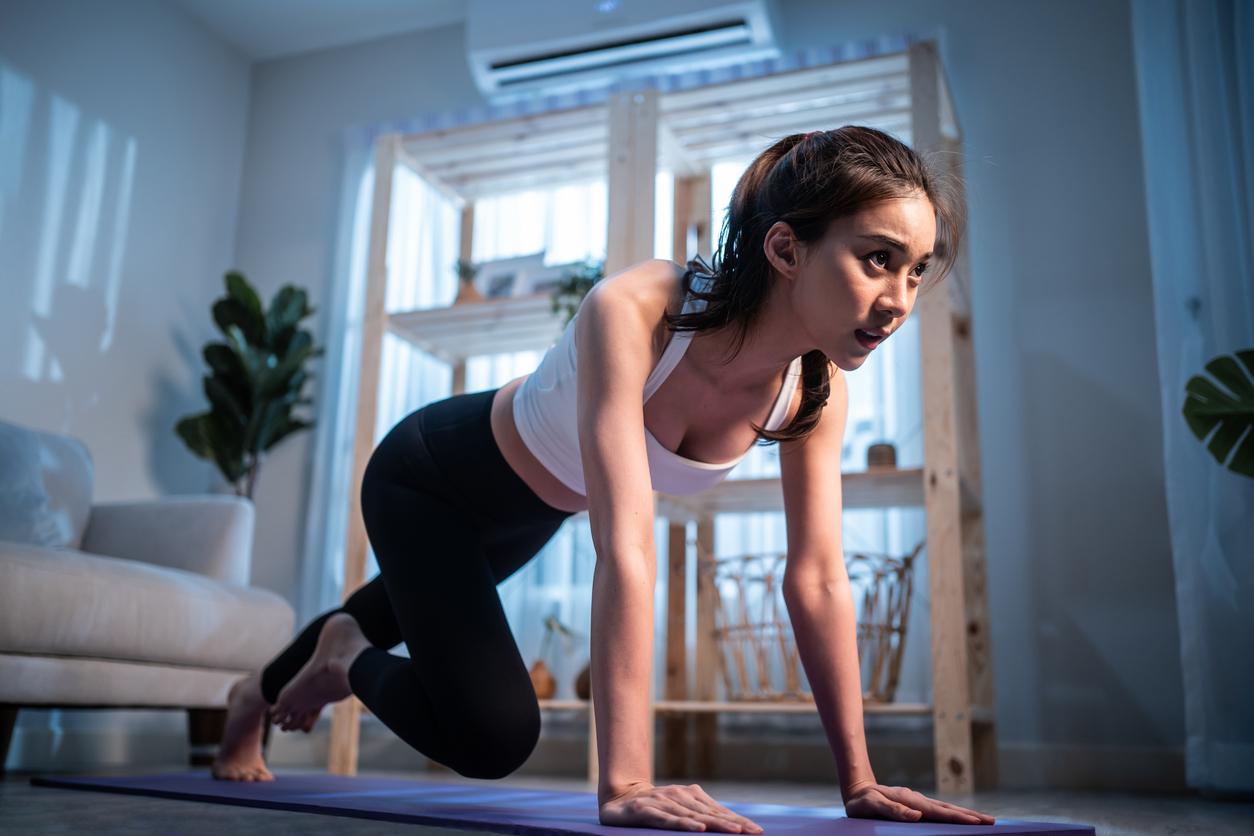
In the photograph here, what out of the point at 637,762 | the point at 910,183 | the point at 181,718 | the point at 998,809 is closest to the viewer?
the point at 637,762

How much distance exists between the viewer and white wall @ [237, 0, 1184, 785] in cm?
268

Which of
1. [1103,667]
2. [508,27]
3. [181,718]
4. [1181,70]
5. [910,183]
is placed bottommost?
[181,718]

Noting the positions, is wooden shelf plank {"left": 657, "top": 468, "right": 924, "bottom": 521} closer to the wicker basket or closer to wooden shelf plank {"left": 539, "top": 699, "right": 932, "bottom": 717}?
the wicker basket

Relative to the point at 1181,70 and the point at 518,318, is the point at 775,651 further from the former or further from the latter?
the point at 1181,70

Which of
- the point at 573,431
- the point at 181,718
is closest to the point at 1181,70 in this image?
the point at 573,431

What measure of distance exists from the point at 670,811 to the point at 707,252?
7.69 ft

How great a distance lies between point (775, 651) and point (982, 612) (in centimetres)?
54

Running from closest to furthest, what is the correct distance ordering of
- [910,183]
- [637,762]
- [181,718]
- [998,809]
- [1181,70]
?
[637,762]
[910,183]
[998,809]
[1181,70]
[181,718]

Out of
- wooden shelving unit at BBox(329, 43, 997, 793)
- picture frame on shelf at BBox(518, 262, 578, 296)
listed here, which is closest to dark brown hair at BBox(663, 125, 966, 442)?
wooden shelving unit at BBox(329, 43, 997, 793)

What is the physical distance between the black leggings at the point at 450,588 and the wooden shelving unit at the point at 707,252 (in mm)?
1146

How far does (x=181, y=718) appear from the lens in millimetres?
3344

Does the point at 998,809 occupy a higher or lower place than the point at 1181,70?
lower

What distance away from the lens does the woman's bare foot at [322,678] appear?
1545 mm

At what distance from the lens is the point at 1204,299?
8.21ft
